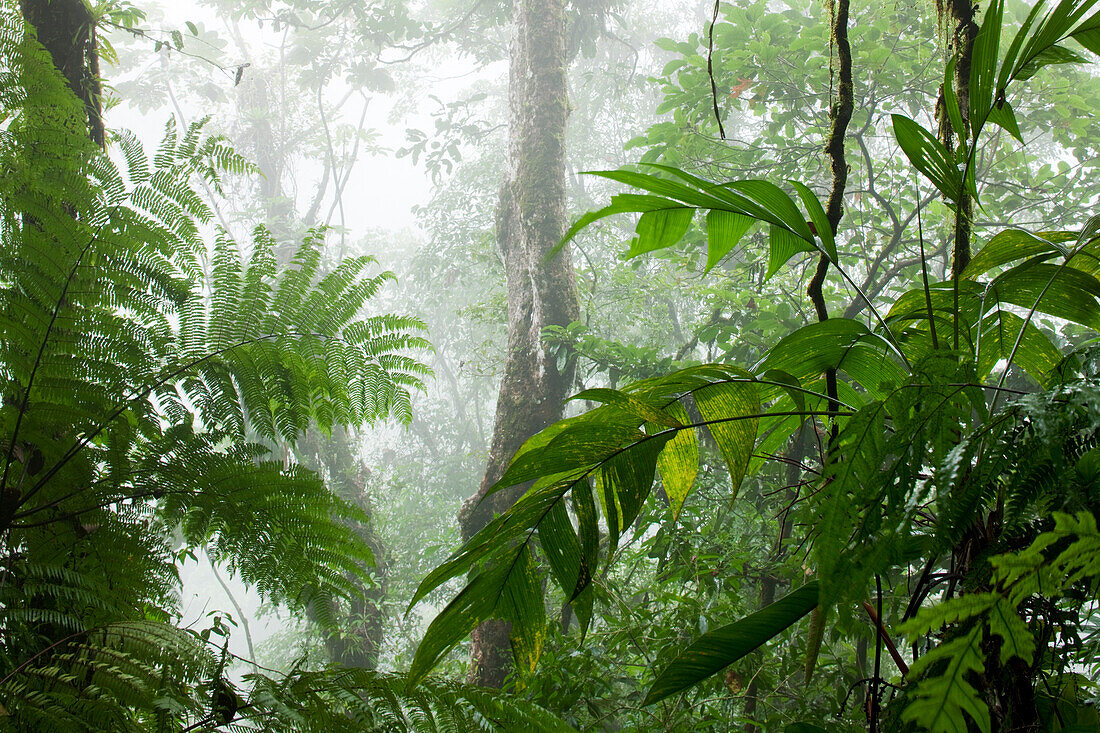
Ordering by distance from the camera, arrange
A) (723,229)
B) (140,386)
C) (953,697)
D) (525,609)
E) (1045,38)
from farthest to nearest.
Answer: (140,386)
(723,229)
(1045,38)
(525,609)
(953,697)

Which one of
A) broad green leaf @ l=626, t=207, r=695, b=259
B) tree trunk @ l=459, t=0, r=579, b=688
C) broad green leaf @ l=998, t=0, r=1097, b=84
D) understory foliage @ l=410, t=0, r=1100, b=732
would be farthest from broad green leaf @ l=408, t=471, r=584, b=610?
tree trunk @ l=459, t=0, r=579, b=688

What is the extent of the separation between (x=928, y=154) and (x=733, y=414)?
1.49 ft

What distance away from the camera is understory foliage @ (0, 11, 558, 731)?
3.72 feet

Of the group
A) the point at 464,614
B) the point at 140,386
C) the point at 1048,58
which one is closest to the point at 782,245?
the point at 1048,58

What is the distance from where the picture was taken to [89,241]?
1497mm

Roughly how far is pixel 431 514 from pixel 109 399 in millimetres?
9578

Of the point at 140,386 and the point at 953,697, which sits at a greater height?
the point at 140,386

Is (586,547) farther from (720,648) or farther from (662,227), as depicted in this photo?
(662,227)

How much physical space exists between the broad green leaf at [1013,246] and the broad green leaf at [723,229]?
37cm

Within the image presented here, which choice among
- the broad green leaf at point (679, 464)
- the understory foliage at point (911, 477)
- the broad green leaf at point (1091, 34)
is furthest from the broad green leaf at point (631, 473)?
the broad green leaf at point (1091, 34)

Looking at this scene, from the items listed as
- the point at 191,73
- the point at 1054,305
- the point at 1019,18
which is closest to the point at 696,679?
the point at 1054,305

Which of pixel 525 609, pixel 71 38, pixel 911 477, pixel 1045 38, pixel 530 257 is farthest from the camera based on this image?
pixel 530 257

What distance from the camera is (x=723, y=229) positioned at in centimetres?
88

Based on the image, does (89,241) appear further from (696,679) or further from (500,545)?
(696,679)
